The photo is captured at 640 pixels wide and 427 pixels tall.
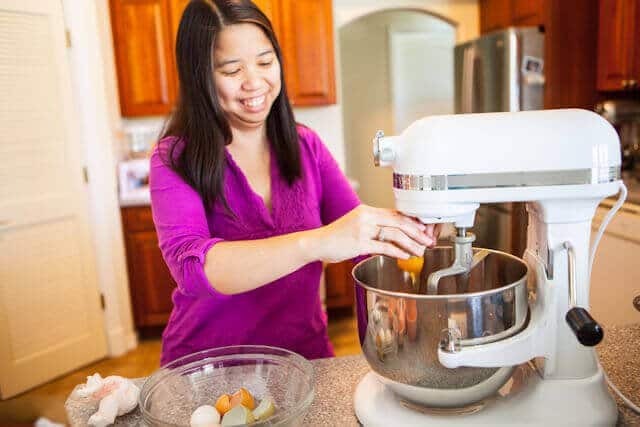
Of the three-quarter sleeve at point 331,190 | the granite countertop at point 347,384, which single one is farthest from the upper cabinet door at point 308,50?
the granite countertop at point 347,384

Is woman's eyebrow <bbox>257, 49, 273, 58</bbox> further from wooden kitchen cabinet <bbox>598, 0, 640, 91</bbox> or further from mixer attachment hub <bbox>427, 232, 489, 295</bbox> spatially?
wooden kitchen cabinet <bbox>598, 0, 640, 91</bbox>

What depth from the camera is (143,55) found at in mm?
3098

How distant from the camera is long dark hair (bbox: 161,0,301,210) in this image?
0.99 m

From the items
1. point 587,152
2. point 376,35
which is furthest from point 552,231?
point 376,35

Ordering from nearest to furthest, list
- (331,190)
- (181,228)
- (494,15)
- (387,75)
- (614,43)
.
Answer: (181,228), (331,190), (614,43), (494,15), (387,75)

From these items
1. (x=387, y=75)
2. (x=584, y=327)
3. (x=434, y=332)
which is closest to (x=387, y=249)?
(x=434, y=332)

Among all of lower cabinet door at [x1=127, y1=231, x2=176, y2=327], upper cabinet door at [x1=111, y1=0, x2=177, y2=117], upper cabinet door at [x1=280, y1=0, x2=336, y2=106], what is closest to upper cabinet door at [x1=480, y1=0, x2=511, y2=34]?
upper cabinet door at [x1=280, y1=0, x2=336, y2=106]

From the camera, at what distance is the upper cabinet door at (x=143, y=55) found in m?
3.05

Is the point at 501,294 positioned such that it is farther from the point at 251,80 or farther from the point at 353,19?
the point at 353,19

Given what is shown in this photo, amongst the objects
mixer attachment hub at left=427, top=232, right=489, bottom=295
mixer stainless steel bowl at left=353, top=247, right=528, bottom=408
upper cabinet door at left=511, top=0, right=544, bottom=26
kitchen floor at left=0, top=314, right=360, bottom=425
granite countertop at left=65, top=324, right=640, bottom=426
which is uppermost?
upper cabinet door at left=511, top=0, right=544, bottom=26

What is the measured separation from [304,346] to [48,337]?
6.74 ft

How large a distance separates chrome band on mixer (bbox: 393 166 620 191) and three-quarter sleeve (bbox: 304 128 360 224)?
549 mm

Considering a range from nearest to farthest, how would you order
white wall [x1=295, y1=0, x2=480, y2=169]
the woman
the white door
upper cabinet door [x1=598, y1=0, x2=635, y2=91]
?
1. the woman
2. the white door
3. upper cabinet door [x1=598, y1=0, x2=635, y2=91]
4. white wall [x1=295, y1=0, x2=480, y2=169]

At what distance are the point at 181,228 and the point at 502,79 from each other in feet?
8.34
